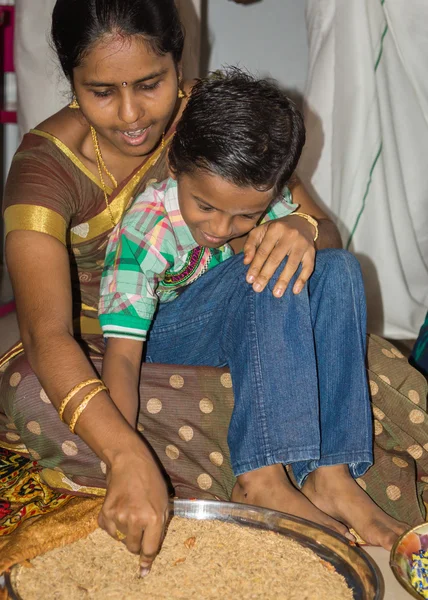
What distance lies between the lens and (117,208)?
1.53 m

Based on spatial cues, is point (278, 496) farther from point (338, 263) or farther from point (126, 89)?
point (126, 89)

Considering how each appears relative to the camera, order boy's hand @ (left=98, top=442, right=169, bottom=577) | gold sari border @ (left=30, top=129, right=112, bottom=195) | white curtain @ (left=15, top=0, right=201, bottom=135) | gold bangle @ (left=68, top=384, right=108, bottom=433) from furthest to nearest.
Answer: white curtain @ (left=15, top=0, right=201, bottom=135) < gold sari border @ (left=30, top=129, right=112, bottom=195) < gold bangle @ (left=68, top=384, right=108, bottom=433) < boy's hand @ (left=98, top=442, right=169, bottom=577)

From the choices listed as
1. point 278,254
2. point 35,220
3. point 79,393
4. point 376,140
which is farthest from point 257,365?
point 376,140

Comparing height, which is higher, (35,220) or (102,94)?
(102,94)

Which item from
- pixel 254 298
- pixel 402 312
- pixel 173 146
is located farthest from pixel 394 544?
pixel 402 312

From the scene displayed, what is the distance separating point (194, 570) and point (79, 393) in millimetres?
305

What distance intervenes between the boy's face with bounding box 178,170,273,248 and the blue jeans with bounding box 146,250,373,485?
79mm

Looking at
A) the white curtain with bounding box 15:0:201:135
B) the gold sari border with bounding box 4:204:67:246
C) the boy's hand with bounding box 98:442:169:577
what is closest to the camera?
the boy's hand with bounding box 98:442:169:577

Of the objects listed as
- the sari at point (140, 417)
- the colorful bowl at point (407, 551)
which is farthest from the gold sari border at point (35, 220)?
the colorful bowl at point (407, 551)

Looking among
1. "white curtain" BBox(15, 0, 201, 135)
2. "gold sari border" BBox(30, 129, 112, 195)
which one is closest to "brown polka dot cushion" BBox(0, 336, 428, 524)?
"gold sari border" BBox(30, 129, 112, 195)

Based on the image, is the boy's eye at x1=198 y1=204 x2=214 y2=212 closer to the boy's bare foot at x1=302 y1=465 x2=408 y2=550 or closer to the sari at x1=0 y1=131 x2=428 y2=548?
the sari at x1=0 y1=131 x2=428 y2=548

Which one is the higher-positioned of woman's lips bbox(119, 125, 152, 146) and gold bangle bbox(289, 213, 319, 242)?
woman's lips bbox(119, 125, 152, 146)

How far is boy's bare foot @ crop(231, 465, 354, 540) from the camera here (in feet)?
4.15

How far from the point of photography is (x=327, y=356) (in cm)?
135
